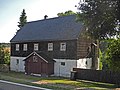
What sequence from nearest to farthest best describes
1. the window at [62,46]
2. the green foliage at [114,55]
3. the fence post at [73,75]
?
the green foliage at [114,55]
the fence post at [73,75]
the window at [62,46]

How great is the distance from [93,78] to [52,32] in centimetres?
1353

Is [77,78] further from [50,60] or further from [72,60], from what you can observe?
[50,60]

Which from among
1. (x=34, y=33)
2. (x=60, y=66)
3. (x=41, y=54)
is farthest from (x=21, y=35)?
(x=60, y=66)

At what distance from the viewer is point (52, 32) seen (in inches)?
1766

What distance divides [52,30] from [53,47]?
3.81 m

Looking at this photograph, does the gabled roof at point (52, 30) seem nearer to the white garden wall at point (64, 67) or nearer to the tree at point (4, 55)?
the white garden wall at point (64, 67)

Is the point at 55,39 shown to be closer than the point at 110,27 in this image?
No

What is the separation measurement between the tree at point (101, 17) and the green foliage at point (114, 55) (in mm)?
1758

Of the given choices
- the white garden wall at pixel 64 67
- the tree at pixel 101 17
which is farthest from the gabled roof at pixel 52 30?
the tree at pixel 101 17

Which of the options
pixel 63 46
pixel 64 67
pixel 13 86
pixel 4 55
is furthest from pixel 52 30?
pixel 13 86

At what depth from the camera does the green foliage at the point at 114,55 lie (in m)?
27.9

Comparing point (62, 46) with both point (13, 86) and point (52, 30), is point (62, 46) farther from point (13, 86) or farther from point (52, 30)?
point (13, 86)

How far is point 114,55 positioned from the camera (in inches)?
1125

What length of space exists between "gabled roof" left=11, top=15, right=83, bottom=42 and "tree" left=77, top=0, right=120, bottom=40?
11.4 metres
